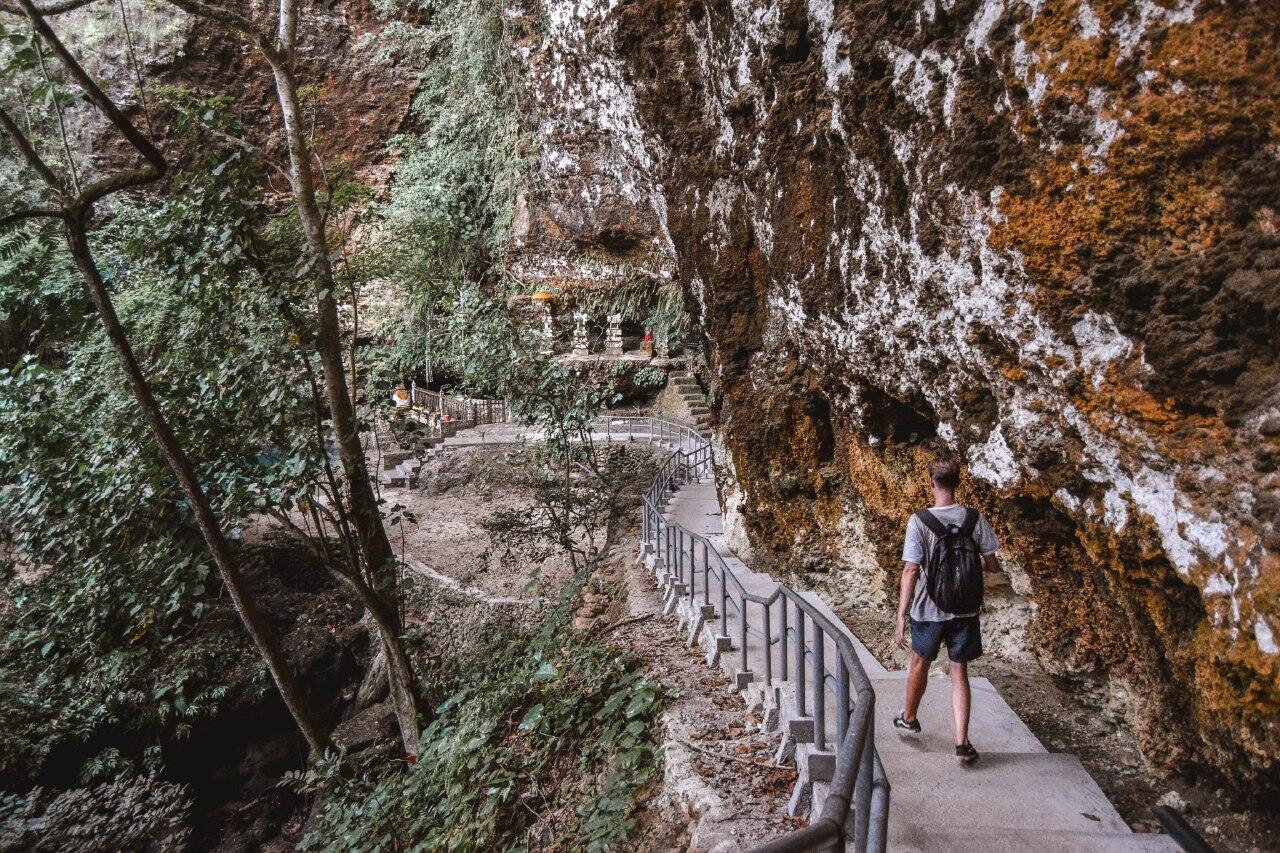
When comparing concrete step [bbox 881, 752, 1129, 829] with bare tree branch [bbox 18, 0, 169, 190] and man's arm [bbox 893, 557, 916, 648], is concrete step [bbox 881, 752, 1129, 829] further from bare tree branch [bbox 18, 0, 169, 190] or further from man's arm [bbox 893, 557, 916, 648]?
bare tree branch [bbox 18, 0, 169, 190]

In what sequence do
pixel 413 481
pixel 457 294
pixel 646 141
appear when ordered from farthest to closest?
pixel 413 481
pixel 457 294
pixel 646 141

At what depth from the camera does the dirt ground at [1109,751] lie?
117 inches

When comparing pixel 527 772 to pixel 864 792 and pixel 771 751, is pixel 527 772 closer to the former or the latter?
pixel 771 751

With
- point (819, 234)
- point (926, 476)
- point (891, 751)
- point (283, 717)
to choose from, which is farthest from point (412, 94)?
point (891, 751)

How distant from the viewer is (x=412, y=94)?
21.2m

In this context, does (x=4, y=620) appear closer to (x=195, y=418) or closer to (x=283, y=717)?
(x=283, y=717)

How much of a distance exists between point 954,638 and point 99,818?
29.8 feet

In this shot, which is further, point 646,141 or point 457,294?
point 457,294

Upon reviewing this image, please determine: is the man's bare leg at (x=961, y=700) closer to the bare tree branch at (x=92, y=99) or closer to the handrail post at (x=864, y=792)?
the handrail post at (x=864, y=792)

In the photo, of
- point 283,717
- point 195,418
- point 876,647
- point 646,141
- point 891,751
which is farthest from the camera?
point 283,717

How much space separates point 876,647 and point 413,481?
44.4ft

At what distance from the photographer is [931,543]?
3.55 metres

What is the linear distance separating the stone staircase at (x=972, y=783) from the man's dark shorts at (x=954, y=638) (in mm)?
546

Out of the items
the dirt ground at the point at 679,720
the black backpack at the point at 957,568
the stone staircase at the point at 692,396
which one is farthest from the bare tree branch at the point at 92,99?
the stone staircase at the point at 692,396
